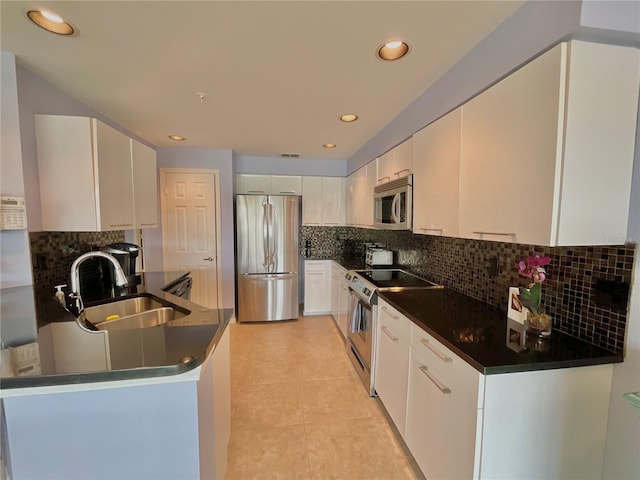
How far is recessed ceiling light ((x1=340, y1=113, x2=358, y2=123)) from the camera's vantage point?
2.37m

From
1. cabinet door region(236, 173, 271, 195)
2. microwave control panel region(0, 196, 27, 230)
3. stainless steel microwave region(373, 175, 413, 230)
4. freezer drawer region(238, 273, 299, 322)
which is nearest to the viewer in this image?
microwave control panel region(0, 196, 27, 230)

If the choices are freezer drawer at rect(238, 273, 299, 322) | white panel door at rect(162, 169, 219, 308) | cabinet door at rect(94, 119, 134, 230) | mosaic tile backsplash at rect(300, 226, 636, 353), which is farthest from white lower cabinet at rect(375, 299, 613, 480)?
white panel door at rect(162, 169, 219, 308)

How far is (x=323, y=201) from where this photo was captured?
416 centimetres

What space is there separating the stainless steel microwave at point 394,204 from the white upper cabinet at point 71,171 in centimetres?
210

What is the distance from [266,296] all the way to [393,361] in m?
2.24

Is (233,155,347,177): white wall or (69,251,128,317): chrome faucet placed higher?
(233,155,347,177): white wall

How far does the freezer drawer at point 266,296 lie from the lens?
143 inches

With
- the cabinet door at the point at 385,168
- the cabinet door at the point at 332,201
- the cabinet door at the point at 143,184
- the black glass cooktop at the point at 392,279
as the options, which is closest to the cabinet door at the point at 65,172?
the cabinet door at the point at 143,184

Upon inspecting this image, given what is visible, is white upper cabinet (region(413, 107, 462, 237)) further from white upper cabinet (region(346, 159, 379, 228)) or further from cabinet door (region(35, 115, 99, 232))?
cabinet door (region(35, 115, 99, 232))

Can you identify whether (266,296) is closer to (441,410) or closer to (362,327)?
(362,327)

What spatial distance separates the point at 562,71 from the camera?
0.96 meters

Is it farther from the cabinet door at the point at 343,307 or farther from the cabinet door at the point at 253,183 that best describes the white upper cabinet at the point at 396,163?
Result: the cabinet door at the point at 253,183

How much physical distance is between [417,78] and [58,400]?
228cm

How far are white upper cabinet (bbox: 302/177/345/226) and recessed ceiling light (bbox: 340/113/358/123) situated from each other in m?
1.67
